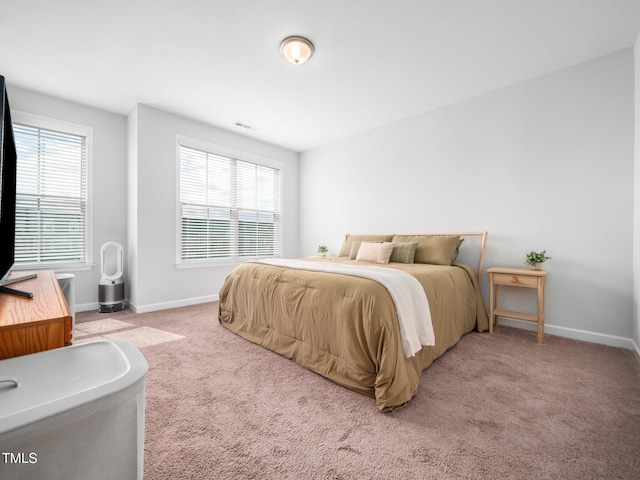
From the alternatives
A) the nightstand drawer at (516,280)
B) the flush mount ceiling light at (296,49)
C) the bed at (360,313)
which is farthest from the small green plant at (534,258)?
the flush mount ceiling light at (296,49)

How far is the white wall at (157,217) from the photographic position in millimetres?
3574

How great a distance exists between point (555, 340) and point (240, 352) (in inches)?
117

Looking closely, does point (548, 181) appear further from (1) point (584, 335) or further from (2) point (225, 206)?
(2) point (225, 206)

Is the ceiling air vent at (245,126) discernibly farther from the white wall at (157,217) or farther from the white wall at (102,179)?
the white wall at (102,179)

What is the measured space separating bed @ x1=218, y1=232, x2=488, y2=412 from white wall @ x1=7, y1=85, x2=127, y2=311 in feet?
6.69

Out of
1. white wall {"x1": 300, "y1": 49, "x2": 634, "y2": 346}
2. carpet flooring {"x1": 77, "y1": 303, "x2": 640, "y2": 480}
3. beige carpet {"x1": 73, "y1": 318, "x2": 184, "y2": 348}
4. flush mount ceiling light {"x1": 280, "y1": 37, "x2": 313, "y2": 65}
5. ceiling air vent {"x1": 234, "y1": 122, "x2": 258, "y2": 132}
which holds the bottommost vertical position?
beige carpet {"x1": 73, "y1": 318, "x2": 184, "y2": 348}

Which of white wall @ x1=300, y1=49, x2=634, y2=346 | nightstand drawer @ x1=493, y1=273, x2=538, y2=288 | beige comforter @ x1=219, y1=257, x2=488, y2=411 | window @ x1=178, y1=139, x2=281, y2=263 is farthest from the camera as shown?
window @ x1=178, y1=139, x2=281, y2=263

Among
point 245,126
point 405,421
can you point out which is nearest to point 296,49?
point 245,126

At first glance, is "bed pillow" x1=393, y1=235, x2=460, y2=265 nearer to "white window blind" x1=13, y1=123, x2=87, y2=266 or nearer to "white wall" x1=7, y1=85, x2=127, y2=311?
"white wall" x1=7, y1=85, x2=127, y2=311

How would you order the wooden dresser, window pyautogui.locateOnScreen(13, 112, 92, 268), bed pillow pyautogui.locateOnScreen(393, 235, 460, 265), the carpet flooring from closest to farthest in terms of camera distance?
the wooden dresser, the carpet flooring, bed pillow pyautogui.locateOnScreen(393, 235, 460, 265), window pyautogui.locateOnScreen(13, 112, 92, 268)

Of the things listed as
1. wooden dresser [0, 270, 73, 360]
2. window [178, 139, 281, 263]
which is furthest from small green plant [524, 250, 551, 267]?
window [178, 139, 281, 263]

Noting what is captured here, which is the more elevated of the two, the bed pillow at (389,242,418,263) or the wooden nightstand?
the bed pillow at (389,242,418,263)

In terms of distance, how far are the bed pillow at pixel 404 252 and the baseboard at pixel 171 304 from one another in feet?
9.13

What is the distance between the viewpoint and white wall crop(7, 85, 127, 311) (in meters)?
3.56
